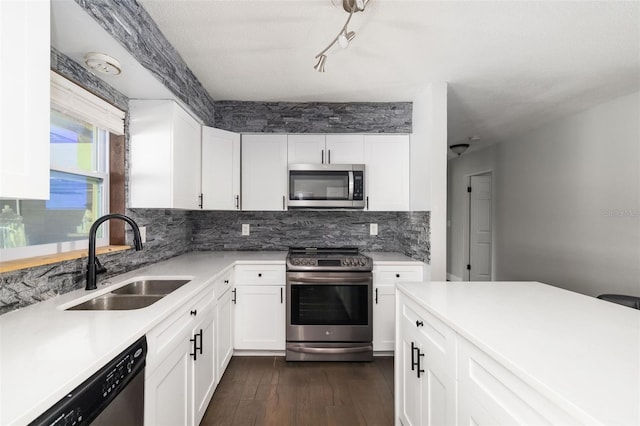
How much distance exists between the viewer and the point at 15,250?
4.27 ft

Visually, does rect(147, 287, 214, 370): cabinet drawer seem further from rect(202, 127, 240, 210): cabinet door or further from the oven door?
rect(202, 127, 240, 210): cabinet door

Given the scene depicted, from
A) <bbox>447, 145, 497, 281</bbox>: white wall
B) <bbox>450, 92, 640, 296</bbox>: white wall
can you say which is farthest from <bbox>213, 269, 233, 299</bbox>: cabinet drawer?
<bbox>447, 145, 497, 281</bbox>: white wall

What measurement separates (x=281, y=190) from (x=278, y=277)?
0.86 m

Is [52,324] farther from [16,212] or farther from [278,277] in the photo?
[278,277]

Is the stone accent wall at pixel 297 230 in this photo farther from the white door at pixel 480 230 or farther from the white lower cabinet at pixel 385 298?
the white door at pixel 480 230

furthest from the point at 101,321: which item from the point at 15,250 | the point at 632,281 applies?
the point at 632,281

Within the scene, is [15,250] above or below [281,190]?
A: below

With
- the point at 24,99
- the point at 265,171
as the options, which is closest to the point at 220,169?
the point at 265,171

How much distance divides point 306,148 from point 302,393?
2.12 m

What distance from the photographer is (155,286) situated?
5.95ft

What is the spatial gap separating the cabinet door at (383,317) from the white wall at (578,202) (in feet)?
7.27

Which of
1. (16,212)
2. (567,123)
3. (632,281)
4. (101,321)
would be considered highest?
(567,123)

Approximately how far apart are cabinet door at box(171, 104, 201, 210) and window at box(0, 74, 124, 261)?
1.25 ft

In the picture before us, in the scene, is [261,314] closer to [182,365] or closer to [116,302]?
[182,365]
